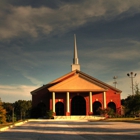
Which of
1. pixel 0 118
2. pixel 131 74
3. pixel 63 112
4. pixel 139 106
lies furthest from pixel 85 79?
pixel 0 118

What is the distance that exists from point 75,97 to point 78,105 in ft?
5.84

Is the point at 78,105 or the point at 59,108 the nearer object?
the point at 59,108

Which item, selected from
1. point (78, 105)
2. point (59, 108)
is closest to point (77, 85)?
point (78, 105)

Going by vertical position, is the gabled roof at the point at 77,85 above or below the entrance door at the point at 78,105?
above

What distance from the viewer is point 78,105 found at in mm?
54438

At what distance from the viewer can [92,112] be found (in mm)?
52406

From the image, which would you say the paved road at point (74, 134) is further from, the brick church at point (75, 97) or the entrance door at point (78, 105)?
the entrance door at point (78, 105)

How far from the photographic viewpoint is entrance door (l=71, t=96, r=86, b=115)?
178 ft

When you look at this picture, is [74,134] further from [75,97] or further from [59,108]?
[75,97]

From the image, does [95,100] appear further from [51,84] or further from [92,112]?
[51,84]

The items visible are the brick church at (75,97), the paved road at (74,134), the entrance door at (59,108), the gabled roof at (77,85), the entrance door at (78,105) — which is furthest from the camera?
the entrance door at (78,105)

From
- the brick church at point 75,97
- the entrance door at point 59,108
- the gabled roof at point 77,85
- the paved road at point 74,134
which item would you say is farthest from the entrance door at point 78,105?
the paved road at point 74,134

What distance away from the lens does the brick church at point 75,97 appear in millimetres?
52219

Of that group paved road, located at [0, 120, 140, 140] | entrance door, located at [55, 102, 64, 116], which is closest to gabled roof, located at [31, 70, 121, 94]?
entrance door, located at [55, 102, 64, 116]
